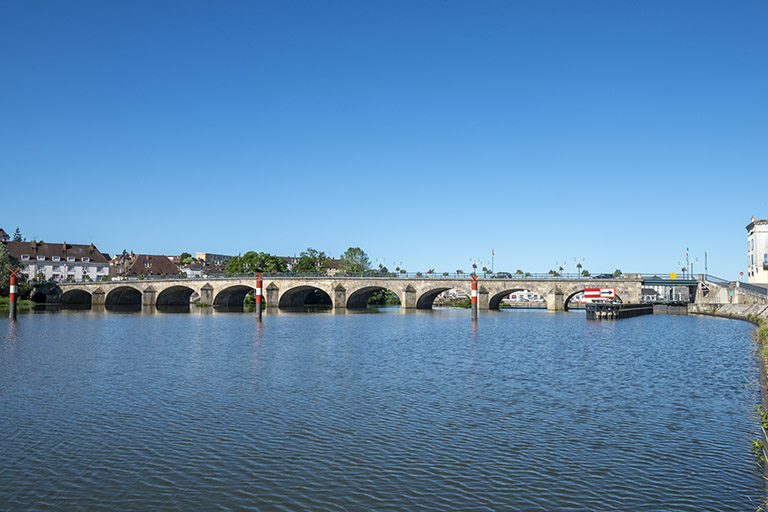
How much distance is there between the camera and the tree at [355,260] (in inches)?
6358

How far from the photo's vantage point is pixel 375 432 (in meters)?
17.3

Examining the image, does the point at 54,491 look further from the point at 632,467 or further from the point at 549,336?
the point at 549,336

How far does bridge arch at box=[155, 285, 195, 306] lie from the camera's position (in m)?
112

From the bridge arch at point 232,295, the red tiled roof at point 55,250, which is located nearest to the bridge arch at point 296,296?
the bridge arch at point 232,295

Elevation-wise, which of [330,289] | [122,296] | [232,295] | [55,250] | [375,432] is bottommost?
[375,432]

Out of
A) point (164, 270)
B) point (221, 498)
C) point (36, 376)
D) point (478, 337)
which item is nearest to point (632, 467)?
point (221, 498)

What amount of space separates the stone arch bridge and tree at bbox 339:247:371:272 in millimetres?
42444

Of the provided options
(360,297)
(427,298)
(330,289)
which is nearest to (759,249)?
(427,298)

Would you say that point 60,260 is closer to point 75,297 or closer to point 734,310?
point 75,297

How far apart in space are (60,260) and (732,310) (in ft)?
486

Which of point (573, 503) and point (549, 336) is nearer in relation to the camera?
point (573, 503)

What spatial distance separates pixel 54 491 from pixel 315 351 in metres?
25.2

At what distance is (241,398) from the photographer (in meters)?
22.1

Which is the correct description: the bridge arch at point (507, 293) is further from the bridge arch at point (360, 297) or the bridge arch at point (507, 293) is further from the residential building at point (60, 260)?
the residential building at point (60, 260)
